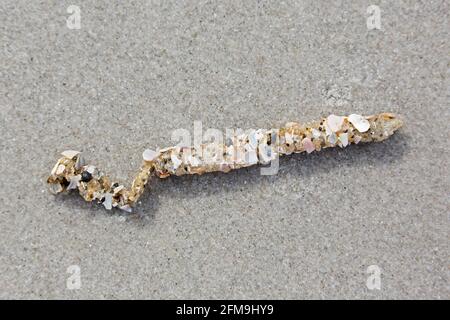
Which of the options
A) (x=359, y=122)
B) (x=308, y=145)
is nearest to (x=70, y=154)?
(x=308, y=145)

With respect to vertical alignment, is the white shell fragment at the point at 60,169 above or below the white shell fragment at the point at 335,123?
below

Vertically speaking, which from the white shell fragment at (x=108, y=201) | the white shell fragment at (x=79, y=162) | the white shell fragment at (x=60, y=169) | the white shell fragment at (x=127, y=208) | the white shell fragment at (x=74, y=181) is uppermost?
the white shell fragment at (x=79, y=162)

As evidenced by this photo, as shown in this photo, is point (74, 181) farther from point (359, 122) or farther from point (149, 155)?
point (359, 122)

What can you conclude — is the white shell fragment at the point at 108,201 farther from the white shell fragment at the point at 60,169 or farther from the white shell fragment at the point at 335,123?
the white shell fragment at the point at 335,123

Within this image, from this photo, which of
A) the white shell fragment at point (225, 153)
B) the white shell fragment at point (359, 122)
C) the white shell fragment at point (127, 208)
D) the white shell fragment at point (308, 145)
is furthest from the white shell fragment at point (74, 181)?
the white shell fragment at point (359, 122)

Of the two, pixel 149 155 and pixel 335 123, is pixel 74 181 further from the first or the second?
pixel 335 123

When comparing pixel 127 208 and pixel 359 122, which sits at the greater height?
pixel 359 122

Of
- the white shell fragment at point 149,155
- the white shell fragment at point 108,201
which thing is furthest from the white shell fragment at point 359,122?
the white shell fragment at point 108,201

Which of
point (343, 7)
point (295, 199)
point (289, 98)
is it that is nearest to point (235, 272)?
point (295, 199)

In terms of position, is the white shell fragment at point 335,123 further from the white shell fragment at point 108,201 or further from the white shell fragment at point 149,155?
the white shell fragment at point 108,201
